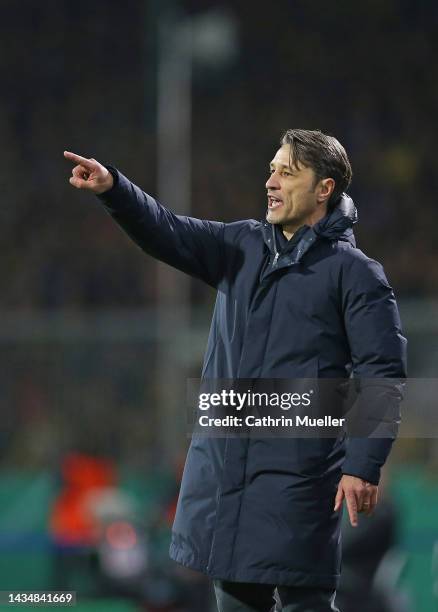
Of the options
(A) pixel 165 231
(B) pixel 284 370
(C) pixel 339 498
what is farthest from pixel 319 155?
(C) pixel 339 498

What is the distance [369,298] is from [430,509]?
Answer: 4135 mm

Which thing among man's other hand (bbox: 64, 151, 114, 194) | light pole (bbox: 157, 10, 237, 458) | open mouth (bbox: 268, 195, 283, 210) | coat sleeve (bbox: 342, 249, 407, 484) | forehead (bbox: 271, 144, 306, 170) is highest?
light pole (bbox: 157, 10, 237, 458)

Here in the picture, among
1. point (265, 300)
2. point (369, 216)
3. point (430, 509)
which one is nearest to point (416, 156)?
point (369, 216)

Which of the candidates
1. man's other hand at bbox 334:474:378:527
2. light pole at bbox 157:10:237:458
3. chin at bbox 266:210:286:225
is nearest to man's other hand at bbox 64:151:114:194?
chin at bbox 266:210:286:225

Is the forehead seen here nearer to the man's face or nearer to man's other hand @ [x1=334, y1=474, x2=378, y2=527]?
the man's face

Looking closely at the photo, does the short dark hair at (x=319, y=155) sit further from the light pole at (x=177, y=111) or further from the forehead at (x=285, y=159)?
the light pole at (x=177, y=111)

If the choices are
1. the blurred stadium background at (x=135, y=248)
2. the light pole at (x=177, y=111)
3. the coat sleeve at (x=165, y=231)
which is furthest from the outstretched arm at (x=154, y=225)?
the light pole at (x=177, y=111)

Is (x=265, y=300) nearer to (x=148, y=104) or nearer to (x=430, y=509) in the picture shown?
(x=430, y=509)

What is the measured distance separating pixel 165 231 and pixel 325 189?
1.27 ft

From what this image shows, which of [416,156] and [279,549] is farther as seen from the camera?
[416,156]

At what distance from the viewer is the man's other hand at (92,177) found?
2.98m

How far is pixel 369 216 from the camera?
528 inches

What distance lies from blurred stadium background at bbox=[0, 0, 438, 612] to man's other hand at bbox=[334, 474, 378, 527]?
300cm

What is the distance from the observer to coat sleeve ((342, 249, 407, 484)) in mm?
2887
